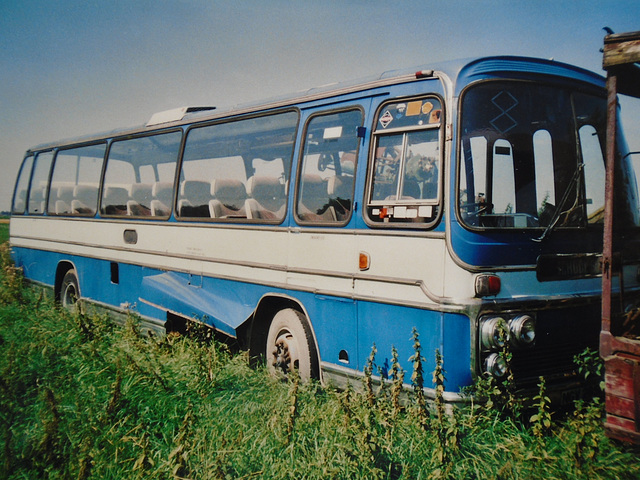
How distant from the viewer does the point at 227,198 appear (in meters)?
6.55

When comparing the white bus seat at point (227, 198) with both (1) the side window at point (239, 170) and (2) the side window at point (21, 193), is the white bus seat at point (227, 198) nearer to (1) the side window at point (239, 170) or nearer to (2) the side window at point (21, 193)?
(1) the side window at point (239, 170)

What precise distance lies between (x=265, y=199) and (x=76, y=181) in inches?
212

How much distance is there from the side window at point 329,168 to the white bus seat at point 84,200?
4.98 meters

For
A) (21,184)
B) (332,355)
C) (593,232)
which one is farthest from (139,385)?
(21,184)

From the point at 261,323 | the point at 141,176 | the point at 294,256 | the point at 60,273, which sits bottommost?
the point at 261,323

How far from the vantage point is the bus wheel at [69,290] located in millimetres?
9586

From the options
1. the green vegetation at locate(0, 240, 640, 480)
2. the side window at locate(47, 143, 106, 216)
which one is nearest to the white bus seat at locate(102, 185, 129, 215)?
the side window at locate(47, 143, 106, 216)

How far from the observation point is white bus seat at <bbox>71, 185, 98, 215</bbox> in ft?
30.2

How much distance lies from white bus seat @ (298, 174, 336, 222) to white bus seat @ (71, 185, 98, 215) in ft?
16.3

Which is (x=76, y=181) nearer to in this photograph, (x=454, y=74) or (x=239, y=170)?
(x=239, y=170)

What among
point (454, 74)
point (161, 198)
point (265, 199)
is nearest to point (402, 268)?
point (454, 74)

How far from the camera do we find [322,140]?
17.9ft

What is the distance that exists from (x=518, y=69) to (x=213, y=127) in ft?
12.5

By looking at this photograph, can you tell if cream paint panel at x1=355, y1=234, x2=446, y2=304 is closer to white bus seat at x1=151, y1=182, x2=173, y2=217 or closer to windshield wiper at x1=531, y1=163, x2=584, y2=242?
windshield wiper at x1=531, y1=163, x2=584, y2=242
